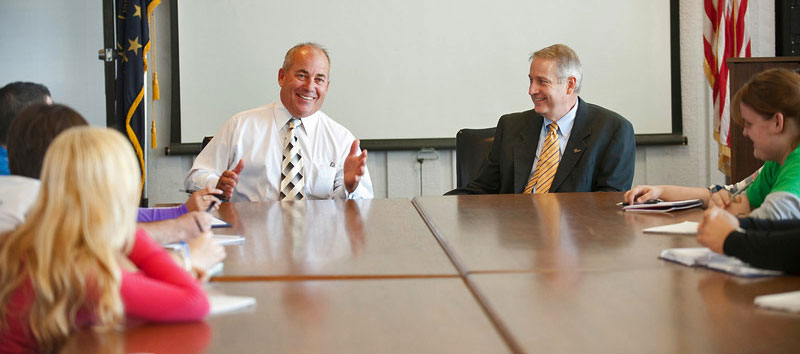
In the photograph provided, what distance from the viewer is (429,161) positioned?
5.21 m

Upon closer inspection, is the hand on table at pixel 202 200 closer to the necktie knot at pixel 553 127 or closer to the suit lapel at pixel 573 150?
the suit lapel at pixel 573 150

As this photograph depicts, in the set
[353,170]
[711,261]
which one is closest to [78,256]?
[711,261]

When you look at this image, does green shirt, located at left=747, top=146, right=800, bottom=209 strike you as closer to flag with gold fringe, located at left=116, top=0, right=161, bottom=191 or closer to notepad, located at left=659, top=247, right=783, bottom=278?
notepad, located at left=659, top=247, right=783, bottom=278

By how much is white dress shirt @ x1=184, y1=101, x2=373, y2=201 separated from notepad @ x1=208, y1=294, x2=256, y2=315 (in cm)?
205

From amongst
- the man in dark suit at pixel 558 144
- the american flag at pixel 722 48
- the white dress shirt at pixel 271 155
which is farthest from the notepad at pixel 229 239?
the american flag at pixel 722 48

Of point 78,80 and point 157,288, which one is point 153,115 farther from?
point 157,288

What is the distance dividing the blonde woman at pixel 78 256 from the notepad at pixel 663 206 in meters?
1.63

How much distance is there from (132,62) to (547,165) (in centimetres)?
268

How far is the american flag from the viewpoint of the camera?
4.52 metres

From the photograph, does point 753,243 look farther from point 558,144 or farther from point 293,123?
point 293,123

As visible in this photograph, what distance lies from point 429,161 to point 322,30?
1064 millimetres

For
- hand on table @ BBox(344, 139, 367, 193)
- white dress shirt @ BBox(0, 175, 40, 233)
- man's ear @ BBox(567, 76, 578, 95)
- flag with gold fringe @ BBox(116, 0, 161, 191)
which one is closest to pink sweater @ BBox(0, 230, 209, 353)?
white dress shirt @ BBox(0, 175, 40, 233)

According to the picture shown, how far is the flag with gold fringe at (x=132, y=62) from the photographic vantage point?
479 cm

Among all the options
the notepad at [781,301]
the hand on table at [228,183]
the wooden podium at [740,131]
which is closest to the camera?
the notepad at [781,301]
